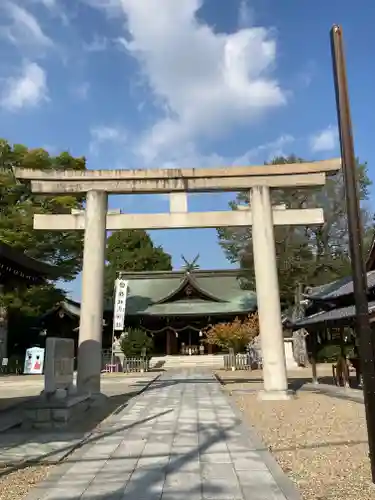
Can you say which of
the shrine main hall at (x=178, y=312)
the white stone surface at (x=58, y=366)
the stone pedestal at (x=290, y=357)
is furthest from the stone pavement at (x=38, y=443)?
the shrine main hall at (x=178, y=312)

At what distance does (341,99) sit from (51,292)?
2804cm

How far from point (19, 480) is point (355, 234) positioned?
15.3 ft

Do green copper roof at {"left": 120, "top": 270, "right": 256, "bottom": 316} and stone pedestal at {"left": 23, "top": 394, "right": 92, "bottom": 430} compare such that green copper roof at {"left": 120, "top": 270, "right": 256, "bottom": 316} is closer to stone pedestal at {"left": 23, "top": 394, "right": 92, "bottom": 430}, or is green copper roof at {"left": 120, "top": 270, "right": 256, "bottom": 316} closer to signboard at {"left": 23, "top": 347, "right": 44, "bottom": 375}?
signboard at {"left": 23, "top": 347, "right": 44, "bottom": 375}

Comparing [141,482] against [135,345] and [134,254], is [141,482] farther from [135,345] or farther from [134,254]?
[134,254]

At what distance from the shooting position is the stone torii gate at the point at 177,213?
43.2 feet

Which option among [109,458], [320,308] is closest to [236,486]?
[109,458]

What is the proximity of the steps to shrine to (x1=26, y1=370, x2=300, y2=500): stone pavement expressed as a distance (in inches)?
911

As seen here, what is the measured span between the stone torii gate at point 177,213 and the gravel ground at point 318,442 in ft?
7.59

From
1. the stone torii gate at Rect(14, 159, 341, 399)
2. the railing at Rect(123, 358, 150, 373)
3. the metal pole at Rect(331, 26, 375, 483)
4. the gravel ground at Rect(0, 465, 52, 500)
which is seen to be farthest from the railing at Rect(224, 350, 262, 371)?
the metal pole at Rect(331, 26, 375, 483)

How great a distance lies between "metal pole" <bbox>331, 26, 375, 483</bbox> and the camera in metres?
4.66

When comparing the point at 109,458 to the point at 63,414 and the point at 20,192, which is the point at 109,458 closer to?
the point at 63,414

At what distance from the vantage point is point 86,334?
12984 mm

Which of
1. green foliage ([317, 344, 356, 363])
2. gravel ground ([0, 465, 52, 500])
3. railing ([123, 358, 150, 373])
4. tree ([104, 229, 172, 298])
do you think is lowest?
gravel ground ([0, 465, 52, 500])

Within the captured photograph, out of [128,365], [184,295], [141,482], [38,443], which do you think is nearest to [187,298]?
[184,295]
